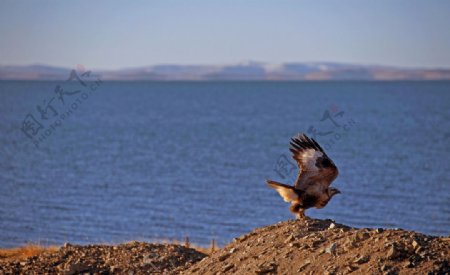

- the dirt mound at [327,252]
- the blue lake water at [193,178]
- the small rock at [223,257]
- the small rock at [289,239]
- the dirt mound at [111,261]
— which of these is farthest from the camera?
the blue lake water at [193,178]

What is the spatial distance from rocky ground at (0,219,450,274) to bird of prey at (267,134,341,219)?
0.33 metres

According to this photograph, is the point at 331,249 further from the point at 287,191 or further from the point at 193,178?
the point at 193,178

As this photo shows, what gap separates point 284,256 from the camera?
1101 cm

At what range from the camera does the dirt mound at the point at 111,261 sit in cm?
1287

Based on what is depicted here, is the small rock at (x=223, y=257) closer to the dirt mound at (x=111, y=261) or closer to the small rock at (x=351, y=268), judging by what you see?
the dirt mound at (x=111, y=261)

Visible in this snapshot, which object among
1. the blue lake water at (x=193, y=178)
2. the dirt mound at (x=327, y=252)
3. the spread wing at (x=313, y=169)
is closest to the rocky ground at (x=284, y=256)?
the dirt mound at (x=327, y=252)

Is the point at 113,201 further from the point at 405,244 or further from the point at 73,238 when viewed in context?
the point at 405,244

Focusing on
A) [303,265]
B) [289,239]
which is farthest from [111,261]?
[303,265]

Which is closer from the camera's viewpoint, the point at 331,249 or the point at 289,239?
the point at 331,249

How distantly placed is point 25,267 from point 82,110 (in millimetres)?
107668

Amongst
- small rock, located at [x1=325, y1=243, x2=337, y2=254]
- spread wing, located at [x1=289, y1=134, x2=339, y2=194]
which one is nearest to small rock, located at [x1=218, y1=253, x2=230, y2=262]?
spread wing, located at [x1=289, y1=134, x2=339, y2=194]

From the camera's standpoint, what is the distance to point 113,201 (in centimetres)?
3700

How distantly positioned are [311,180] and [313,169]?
0.56ft

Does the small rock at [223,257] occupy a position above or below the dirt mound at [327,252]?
above
